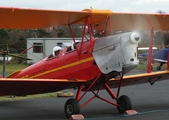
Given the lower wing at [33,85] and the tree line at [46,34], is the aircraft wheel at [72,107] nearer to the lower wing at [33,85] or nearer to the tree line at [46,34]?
the lower wing at [33,85]

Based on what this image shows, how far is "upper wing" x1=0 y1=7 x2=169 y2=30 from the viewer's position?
8.01 m

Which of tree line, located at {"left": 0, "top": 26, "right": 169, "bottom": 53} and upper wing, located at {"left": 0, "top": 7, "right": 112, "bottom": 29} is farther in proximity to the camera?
tree line, located at {"left": 0, "top": 26, "right": 169, "bottom": 53}

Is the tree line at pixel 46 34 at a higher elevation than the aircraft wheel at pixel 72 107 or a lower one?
higher

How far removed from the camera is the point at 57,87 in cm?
843

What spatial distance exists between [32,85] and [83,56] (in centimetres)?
131

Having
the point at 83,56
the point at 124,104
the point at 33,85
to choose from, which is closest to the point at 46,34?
the point at 124,104

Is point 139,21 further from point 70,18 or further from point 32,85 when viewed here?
point 32,85

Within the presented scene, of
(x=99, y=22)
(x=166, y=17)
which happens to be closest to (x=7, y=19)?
(x=99, y=22)

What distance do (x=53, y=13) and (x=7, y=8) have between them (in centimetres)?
110

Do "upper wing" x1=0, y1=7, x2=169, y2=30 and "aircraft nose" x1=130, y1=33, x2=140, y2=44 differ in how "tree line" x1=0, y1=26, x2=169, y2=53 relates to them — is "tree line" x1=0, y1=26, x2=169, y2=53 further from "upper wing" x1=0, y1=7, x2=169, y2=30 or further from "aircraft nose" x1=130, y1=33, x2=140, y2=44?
"aircraft nose" x1=130, y1=33, x2=140, y2=44

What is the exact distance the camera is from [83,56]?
8.14m

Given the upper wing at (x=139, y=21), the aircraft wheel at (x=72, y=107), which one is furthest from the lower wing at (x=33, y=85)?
the upper wing at (x=139, y=21)

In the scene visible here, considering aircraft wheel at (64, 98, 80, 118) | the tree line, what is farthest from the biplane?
the tree line

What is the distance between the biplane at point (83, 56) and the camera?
751 cm
